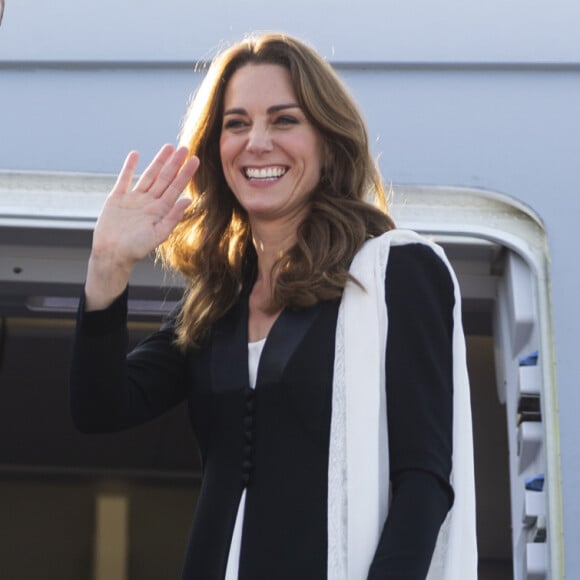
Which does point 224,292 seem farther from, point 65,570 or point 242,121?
point 65,570

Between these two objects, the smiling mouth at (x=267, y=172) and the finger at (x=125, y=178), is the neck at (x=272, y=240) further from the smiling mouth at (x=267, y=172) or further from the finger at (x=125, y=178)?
the finger at (x=125, y=178)

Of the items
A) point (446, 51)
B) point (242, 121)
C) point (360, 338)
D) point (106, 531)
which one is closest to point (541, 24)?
point (446, 51)

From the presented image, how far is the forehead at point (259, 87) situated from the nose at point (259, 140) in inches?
1.5

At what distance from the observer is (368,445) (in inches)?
68.1

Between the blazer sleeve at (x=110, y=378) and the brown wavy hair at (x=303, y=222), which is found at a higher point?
the brown wavy hair at (x=303, y=222)

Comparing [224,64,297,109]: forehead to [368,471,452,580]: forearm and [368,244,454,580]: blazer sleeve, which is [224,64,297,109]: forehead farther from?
[368,471,452,580]: forearm

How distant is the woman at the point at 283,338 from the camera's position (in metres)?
1.73

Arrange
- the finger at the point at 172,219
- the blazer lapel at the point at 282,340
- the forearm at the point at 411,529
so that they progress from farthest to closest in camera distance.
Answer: the finger at the point at 172,219, the blazer lapel at the point at 282,340, the forearm at the point at 411,529

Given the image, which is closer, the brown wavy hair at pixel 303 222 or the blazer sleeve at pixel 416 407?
the blazer sleeve at pixel 416 407

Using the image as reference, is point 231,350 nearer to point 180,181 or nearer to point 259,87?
point 180,181

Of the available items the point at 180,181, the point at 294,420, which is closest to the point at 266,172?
the point at 180,181

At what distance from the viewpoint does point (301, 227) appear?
75.4 inches

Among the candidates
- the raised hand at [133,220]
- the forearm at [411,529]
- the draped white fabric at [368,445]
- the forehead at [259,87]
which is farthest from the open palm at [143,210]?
the forearm at [411,529]

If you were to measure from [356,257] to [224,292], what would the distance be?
21 centimetres
